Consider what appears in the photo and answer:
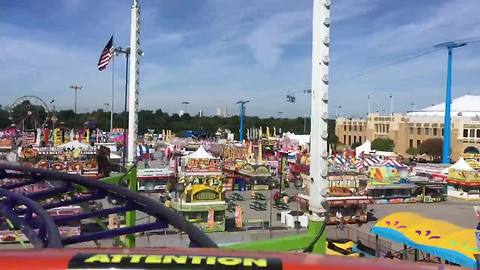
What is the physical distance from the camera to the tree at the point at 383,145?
3204 inches

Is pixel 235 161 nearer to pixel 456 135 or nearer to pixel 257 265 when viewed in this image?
Result: pixel 257 265

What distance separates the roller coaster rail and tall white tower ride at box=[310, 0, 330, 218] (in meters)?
2.09

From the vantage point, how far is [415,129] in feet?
278

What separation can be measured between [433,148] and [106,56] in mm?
66646

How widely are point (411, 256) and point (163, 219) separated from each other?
1370 cm

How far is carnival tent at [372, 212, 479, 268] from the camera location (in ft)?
38.1

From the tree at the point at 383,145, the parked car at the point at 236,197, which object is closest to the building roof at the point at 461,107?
the tree at the point at 383,145

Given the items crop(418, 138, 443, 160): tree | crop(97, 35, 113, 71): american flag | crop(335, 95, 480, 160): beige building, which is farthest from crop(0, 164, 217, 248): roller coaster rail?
crop(418, 138, 443, 160): tree

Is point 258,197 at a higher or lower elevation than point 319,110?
lower

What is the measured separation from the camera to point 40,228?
2766 mm

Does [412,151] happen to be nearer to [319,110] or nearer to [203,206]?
[203,206]

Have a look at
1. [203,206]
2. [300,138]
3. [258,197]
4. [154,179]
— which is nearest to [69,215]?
[203,206]

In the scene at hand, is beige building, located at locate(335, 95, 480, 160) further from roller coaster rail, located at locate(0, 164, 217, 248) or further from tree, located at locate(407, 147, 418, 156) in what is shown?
roller coaster rail, located at locate(0, 164, 217, 248)

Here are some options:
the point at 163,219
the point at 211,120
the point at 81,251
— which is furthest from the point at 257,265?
the point at 211,120
